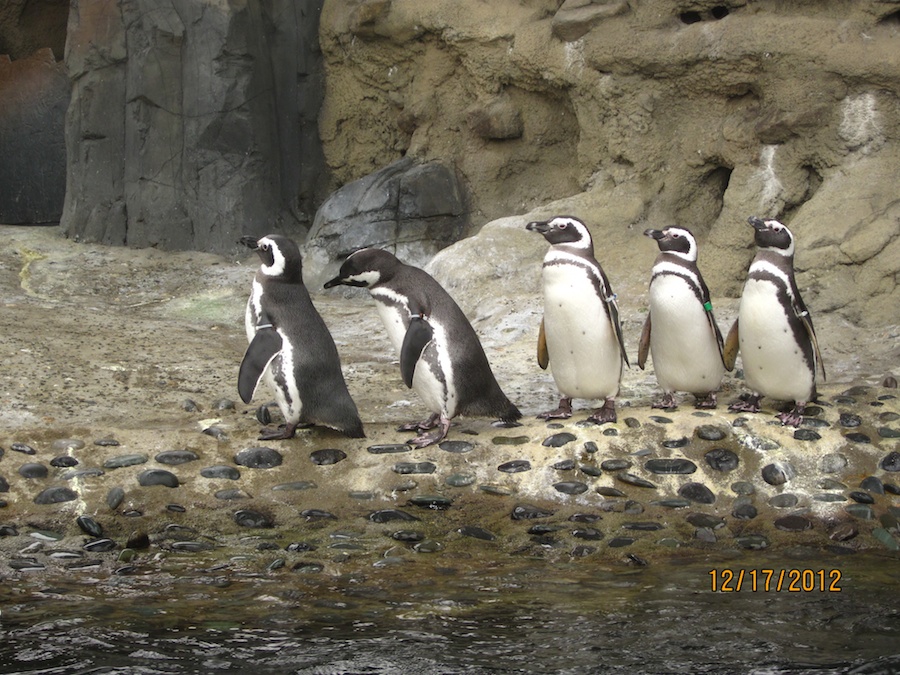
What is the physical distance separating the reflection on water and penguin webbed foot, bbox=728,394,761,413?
1057 millimetres

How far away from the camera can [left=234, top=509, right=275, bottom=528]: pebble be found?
4773 mm

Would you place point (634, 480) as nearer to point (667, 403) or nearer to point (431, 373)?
point (667, 403)

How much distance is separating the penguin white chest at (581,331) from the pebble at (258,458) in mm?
1402

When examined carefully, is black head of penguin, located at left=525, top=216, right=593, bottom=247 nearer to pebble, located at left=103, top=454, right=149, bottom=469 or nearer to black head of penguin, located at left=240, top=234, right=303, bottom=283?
black head of penguin, located at left=240, top=234, right=303, bottom=283

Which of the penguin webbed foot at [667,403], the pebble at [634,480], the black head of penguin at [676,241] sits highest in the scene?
the black head of penguin at [676,241]

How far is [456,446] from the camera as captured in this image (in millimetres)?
5199

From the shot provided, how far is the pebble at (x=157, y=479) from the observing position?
16.1 feet

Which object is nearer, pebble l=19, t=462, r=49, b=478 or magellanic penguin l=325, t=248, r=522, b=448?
pebble l=19, t=462, r=49, b=478

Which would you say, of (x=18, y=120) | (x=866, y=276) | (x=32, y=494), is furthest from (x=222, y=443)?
(x=18, y=120)

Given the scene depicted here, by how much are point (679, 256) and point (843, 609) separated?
215 centimetres

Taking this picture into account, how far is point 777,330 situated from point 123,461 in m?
2.89

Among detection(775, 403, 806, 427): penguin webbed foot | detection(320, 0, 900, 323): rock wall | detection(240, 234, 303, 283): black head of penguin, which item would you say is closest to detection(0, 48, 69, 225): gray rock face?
detection(320, 0, 900, 323): rock wall

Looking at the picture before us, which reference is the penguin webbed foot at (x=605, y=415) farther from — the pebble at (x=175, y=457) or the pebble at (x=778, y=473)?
the pebble at (x=175, y=457)

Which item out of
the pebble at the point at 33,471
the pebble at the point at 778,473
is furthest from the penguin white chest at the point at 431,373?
the pebble at the point at 33,471
